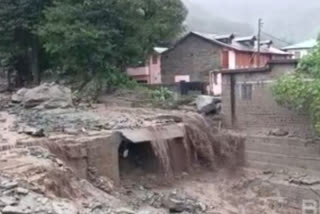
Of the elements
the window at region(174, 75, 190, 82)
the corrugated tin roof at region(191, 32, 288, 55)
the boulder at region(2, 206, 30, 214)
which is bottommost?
the boulder at region(2, 206, 30, 214)

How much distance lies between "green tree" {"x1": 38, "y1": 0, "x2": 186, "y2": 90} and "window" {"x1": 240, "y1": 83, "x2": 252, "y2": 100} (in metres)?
5.01

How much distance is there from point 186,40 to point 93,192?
63.2ft

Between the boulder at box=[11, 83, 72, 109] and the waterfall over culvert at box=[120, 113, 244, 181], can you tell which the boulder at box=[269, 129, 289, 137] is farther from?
the boulder at box=[11, 83, 72, 109]

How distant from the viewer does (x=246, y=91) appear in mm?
15453

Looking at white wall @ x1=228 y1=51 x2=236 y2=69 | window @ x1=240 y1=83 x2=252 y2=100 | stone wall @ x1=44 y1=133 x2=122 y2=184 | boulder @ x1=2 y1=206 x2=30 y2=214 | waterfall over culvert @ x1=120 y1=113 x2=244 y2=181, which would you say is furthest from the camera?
white wall @ x1=228 y1=51 x2=236 y2=69

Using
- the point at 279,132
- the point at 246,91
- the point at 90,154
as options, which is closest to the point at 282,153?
the point at 279,132

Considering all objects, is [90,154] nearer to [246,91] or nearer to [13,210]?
[13,210]

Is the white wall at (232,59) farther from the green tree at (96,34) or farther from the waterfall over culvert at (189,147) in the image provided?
the waterfall over culvert at (189,147)

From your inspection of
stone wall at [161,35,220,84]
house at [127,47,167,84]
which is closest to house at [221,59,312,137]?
stone wall at [161,35,220,84]

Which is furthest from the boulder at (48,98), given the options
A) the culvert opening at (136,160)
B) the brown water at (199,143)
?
the brown water at (199,143)

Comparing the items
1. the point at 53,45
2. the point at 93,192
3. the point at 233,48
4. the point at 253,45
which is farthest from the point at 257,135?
the point at 253,45

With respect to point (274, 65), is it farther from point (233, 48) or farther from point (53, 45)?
point (233, 48)

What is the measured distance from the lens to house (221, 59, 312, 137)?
14328 millimetres

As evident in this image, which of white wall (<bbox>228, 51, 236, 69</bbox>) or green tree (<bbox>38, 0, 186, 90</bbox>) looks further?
white wall (<bbox>228, 51, 236, 69</bbox>)
